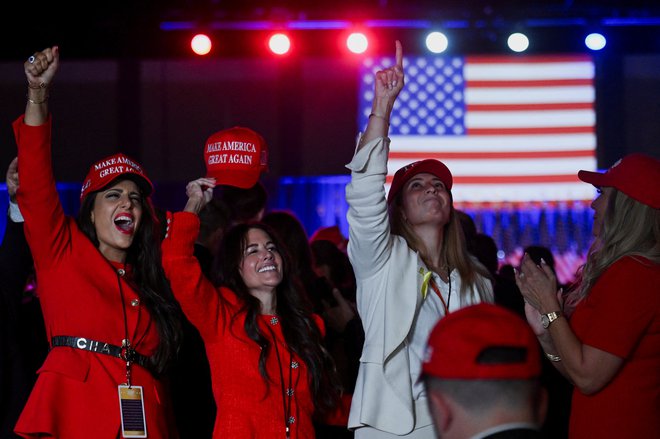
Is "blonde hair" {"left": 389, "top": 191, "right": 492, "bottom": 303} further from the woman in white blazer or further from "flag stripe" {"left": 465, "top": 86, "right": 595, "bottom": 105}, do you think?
"flag stripe" {"left": 465, "top": 86, "right": 595, "bottom": 105}

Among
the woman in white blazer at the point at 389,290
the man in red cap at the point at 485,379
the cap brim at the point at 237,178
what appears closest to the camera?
the man in red cap at the point at 485,379

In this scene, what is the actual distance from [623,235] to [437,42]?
5308mm

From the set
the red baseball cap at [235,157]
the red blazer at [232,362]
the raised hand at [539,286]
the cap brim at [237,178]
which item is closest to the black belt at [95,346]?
the red blazer at [232,362]

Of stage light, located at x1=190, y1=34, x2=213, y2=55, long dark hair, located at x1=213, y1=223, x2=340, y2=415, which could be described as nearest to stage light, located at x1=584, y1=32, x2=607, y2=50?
stage light, located at x1=190, y1=34, x2=213, y2=55

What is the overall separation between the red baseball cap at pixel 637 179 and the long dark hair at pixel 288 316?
1.40 metres

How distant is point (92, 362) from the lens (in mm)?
3377

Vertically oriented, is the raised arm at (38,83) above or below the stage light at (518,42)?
below

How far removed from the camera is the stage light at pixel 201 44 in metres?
8.42

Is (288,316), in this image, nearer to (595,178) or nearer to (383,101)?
(383,101)

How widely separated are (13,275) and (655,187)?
2487mm

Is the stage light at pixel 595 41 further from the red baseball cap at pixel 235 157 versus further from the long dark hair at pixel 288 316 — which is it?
the long dark hair at pixel 288 316

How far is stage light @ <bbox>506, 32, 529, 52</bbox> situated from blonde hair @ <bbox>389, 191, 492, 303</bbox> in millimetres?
4739

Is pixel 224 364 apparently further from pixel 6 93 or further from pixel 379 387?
pixel 6 93

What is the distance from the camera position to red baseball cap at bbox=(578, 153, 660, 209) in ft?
10.6
